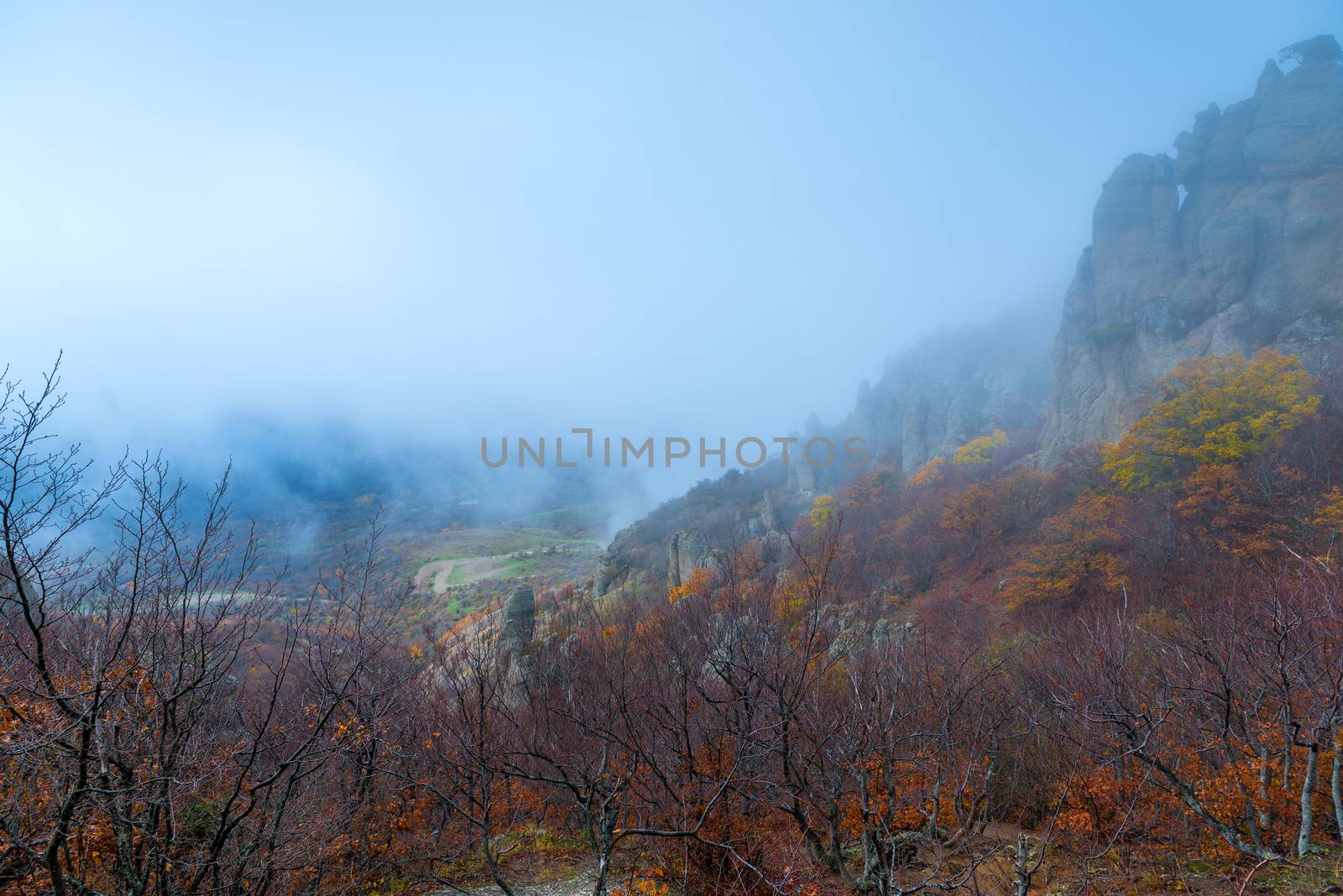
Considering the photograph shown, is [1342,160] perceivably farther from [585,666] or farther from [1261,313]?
[585,666]

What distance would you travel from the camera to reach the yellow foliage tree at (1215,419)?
26.2 meters

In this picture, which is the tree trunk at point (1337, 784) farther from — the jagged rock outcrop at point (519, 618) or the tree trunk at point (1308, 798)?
the jagged rock outcrop at point (519, 618)

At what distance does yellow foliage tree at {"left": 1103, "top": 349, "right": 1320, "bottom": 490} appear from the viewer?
2616 centimetres

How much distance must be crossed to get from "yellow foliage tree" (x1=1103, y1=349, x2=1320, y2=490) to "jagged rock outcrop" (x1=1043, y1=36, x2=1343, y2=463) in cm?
652

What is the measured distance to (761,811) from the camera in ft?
40.2

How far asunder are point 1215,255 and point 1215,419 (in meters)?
22.7

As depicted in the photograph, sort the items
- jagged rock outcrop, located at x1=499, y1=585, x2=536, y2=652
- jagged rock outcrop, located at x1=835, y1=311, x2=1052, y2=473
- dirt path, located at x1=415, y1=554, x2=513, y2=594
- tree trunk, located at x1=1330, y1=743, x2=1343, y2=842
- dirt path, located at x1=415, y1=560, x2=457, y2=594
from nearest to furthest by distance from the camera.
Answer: tree trunk, located at x1=1330, y1=743, x2=1343, y2=842 → jagged rock outcrop, located at x1=499, y1=585, x2=536, y2=652 → jagged rock outcrop, located at x1=835, y1=311, x2=1052, y2=473 → dirt path, located at x1=415, y1=560, x2=457, y2=594 → dirt path, located at x1=415, y1=554, x2=513, y2=594

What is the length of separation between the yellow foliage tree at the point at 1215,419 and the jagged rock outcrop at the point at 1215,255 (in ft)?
21.4

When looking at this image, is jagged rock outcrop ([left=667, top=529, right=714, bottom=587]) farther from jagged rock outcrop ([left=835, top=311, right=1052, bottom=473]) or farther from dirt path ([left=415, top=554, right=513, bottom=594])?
dirt path ([left=415, top=554, right=513, bottom=594])

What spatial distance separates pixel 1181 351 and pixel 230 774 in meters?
58.0

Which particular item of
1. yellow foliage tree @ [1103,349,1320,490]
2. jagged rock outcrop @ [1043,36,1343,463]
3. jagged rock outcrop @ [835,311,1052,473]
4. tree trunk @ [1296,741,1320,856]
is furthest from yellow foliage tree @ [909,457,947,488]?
tree trunk @ [1296,741,1320,856]

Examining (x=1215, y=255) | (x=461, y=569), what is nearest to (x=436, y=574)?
(x=461, y=569)

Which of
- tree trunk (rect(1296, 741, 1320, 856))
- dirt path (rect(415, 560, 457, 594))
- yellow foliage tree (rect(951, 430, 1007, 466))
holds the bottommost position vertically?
dirt path (rect(415, 560, 457, 594))

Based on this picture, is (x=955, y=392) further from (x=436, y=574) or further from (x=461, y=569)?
(x=436, y=574)
